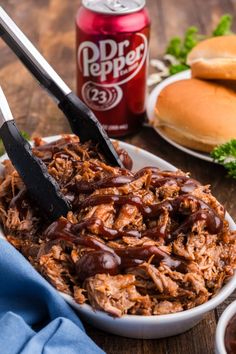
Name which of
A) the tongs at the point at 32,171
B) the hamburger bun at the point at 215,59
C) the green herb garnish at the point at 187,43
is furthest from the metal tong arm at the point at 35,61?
the green herb garnish at the point at 187,43

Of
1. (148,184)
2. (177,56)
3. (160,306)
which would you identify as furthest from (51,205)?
(177,56)

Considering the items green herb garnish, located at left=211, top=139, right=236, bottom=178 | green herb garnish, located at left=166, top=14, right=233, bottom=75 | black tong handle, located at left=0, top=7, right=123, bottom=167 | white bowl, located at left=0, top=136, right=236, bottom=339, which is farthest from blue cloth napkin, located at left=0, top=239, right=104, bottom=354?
green herb garnish, located at left=166, top=14, right=233, bottom=75

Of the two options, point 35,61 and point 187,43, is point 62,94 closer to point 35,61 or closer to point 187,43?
point 35,61

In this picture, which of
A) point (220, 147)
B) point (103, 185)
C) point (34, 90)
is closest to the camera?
point (103, 185)

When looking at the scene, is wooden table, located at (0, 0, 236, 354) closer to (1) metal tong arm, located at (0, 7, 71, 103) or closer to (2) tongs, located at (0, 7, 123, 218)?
(2) tongs, located at (0, 7, 123, 218)

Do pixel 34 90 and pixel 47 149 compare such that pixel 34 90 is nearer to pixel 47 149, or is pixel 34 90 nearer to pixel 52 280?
pixel 47 149
